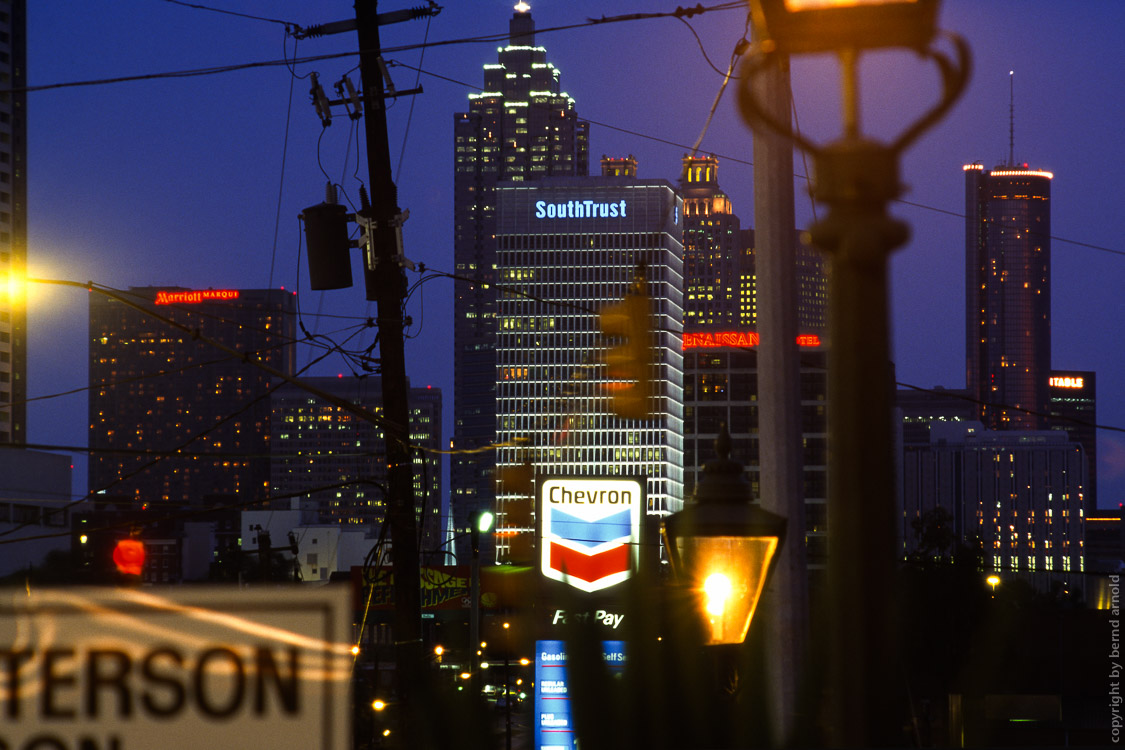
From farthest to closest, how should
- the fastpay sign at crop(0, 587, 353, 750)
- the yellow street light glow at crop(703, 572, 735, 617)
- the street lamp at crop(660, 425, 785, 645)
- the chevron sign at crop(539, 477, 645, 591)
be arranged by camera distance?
the chevron sign at crop(539, 477, 645, 591)
the yellow street light glow at crop(703, 572, 735, 617)
the street lamp at crop(660, 425, 785, 645)
the fastpay sign at crop(0, 587, 353, 750)

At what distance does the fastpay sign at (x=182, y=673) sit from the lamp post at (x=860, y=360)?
1286 millimetres

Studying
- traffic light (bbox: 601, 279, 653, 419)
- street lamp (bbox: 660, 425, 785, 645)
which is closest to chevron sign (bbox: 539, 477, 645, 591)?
traffic light (bbox: 601, 279, 653, 419)

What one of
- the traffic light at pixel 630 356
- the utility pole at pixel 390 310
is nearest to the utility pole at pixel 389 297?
the utility pole at pixel 390 310

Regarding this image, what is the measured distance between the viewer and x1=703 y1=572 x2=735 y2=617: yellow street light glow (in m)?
7.82

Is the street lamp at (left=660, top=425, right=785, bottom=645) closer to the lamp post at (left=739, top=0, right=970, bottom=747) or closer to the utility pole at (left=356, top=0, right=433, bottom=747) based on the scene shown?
the lamp post at (left=739, top=0, right=970, bottom=747)

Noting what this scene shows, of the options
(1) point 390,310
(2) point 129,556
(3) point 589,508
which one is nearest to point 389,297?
(1) point 390,310

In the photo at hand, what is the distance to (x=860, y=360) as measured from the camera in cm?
325

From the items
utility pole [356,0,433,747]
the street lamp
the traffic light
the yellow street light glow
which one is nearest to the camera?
the street lamp

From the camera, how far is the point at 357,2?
1794 centimetres

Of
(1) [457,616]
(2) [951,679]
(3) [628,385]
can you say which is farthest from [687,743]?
(1) [457,616]

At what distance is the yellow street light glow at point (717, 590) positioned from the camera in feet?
25.6

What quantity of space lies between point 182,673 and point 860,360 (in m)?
1.95

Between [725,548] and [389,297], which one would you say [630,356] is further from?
[389,297]

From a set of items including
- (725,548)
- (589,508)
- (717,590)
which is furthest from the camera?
(589,508)
